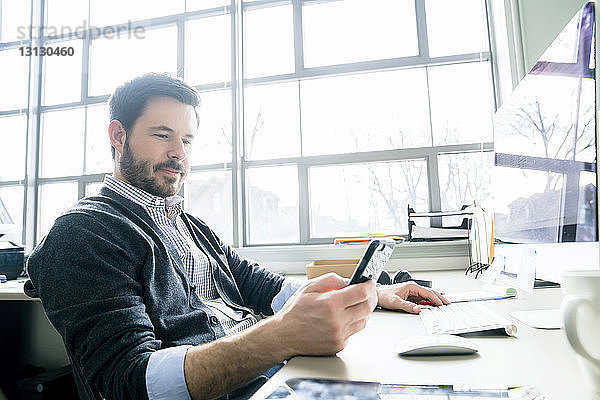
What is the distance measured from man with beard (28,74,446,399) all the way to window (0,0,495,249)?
56.8 inches

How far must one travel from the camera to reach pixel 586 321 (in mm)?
409

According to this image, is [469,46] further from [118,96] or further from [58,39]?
[58,39]

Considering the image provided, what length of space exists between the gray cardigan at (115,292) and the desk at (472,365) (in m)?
0.32

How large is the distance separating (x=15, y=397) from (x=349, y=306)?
7.85 ft

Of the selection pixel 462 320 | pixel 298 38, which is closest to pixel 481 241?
pixel 462 320

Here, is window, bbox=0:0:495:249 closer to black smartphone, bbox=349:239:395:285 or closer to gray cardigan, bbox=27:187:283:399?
gray cardigan, bbox=27:187:283:399

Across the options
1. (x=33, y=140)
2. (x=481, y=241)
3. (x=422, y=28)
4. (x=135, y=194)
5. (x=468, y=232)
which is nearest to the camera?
(x=135, y=194)

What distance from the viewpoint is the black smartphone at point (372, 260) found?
0.62 meters

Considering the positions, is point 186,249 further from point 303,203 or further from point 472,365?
point 303,203

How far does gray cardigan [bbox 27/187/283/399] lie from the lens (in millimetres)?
734

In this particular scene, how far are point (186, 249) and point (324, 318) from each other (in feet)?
2.08

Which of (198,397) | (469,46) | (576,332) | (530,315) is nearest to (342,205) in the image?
(469,46)

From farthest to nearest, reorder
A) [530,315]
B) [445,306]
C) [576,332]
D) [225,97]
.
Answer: [225,97], [445,306], [530,315], [576,332]

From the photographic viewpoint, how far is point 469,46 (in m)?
2.64
